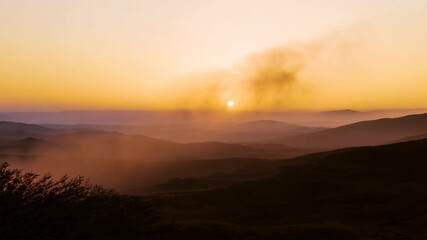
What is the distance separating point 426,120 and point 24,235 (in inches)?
5344

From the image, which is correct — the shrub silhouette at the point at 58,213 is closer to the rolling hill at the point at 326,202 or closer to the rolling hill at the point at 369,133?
the rolling hill at the point at 326,202

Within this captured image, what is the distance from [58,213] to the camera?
449 inches

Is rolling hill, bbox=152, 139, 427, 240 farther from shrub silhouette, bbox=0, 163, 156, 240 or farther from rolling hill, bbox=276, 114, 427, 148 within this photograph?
rolling hill, bbox=276, 114, 427, 148

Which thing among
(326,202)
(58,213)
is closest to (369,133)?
(326,202)

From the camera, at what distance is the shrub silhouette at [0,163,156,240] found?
1005 centimetres

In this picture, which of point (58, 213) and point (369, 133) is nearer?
point (58, 213)

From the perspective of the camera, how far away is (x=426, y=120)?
125062 mm

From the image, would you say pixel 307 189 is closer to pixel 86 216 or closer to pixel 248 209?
pixel 248 209

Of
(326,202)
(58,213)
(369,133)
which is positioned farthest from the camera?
(369,133)

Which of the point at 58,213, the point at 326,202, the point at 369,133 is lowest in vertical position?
the point at 326,202

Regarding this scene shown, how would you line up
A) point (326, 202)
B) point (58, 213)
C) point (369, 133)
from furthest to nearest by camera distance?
1. point (369, 133)
2. point (326, 202)
3. point (58, 213)

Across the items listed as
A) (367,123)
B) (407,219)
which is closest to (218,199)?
(407,219)

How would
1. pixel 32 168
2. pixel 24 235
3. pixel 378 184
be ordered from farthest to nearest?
pixel 32 168, pixel 378 184, pixel 24 235

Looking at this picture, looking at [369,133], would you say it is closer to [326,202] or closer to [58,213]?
[326,202]
